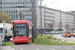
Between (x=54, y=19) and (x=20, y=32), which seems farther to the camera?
(x=54, y=19)

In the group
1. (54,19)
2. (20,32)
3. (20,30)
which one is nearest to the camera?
(20,32)

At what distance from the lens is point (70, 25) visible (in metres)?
142

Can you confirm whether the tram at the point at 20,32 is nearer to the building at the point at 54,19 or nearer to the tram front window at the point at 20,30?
the tram front window at the point at 20,30

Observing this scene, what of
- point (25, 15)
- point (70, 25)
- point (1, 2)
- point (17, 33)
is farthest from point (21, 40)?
point (70, 25)

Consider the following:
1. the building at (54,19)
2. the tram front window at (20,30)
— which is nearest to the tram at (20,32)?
the tram front window at (20,30)

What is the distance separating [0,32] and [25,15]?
60677mm

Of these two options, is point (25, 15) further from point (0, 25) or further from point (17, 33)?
point (17, 33)

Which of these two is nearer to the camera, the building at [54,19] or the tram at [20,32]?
the tram at [20,32]

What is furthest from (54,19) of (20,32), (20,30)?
(20,32)

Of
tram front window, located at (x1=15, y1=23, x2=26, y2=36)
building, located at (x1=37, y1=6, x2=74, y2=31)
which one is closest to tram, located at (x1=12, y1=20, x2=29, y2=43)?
tram front window, located at (x1=15, y1=23, x2=26, y2=36)

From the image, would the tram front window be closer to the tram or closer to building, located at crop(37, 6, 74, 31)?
the tram

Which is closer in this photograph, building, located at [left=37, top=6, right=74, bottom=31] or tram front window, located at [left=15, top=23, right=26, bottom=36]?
tram front window, located at [left=15, top=23, right=26, bottom=36]

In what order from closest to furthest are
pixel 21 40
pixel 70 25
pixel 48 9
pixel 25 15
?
1. pixel 21 40
2. pixel 25 15
3. pixel 48 9
4. pixel 70 25

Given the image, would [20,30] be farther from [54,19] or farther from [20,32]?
[54,19]
